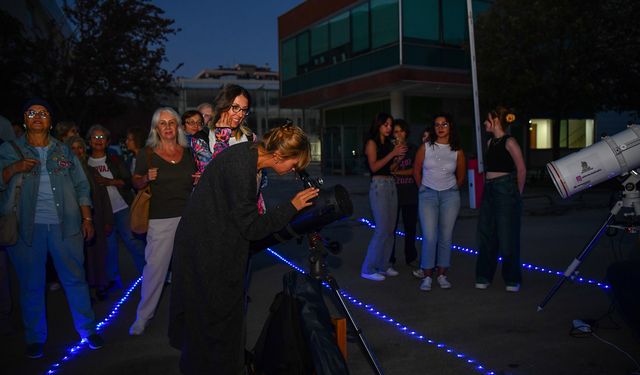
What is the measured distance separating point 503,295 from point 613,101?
15.3 meters

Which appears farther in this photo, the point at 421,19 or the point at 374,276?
the point at 421,19

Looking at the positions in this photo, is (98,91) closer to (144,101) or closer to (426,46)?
(144,101)

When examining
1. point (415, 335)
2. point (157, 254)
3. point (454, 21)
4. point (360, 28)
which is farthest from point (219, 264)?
point (360, 28)

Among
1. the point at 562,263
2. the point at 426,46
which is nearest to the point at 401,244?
the point at 562,263

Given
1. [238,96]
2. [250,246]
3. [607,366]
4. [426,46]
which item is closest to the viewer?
[250,246]

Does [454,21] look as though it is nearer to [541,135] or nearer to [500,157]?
[541,135]

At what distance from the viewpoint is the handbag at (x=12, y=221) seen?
355 centimetres

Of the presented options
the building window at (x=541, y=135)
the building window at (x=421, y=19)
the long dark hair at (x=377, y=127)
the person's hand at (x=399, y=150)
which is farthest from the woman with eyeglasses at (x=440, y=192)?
the building window at (x=541, y=135)

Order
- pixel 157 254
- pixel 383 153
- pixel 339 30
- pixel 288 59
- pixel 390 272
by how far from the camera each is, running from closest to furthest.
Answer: pixel 157 254, pixel 383 153, pixel 390 272, pixel 339 30, pixel 288 59

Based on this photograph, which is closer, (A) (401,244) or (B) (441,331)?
(B) (441,331)

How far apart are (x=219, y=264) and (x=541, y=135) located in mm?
28213

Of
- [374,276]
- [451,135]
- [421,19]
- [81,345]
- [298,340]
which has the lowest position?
[81,345]

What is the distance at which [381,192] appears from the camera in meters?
5.50

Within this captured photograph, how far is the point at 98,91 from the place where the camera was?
55.5ft
